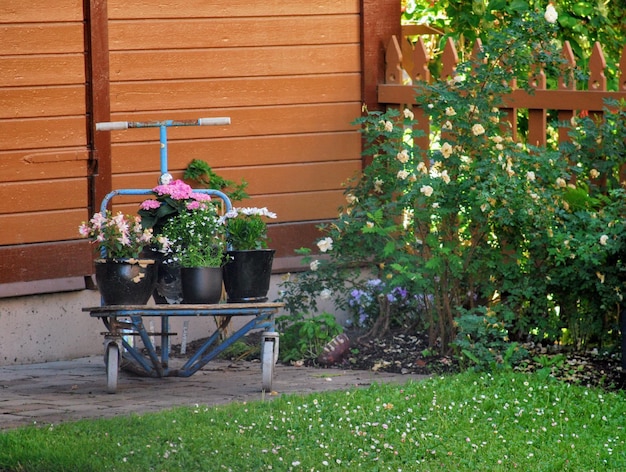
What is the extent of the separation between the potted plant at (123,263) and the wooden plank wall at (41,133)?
1088 mm

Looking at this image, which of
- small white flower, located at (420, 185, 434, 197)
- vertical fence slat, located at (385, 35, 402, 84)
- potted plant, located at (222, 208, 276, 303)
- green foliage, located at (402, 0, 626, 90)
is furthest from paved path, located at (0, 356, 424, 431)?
green foliage, located at (402, 0, 626, 90)

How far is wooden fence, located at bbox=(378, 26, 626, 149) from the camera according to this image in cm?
660

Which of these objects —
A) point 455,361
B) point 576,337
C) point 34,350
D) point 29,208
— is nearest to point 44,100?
point 29,208

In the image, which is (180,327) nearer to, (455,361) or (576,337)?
(455,361)

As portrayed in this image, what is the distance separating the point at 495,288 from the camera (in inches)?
263

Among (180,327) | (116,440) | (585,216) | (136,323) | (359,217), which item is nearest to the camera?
(116,440)

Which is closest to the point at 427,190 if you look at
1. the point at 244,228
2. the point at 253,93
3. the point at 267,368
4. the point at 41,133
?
the point at 244,228

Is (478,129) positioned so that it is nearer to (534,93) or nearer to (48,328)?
(534,93)

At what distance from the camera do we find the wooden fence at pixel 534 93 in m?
6.60

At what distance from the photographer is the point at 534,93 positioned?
689 cm

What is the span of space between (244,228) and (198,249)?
0.94 feet

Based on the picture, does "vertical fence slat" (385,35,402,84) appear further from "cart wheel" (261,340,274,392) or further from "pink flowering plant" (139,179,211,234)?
"cart wheel" (261,340,274,392)

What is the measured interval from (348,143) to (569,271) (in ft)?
7.25

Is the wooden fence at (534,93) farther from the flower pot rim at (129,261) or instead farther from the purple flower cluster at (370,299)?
the flower pot rim at (129,261)
